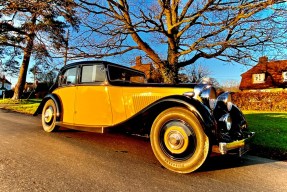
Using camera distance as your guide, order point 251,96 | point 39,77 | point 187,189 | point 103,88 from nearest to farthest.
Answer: point 187,189, point 103,88, point 251,96, point 39,77

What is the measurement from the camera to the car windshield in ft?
15.3

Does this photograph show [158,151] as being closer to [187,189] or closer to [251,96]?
[187,189]

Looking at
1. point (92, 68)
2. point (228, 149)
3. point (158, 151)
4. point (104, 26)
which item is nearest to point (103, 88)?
point (92, 68)

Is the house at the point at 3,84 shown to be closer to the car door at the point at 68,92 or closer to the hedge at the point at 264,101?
the hedge at the point at 264,101

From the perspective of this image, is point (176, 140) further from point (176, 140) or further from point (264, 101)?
point (264, 101)

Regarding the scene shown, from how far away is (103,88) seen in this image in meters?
4.34

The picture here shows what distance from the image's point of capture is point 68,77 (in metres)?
5.36

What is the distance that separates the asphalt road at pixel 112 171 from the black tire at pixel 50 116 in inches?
36.4

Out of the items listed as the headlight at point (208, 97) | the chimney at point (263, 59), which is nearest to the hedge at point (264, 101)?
the chimney at point (263, 59)

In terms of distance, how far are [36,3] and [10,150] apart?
584cm

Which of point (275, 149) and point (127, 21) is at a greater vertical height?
point (127, 21)

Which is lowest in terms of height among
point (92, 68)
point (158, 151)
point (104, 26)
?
point (158, 151)

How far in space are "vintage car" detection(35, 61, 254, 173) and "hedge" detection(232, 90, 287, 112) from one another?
15.9 meters

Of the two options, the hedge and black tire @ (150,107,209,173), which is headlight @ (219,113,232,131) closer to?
black tire @ (150,107,209,173)
